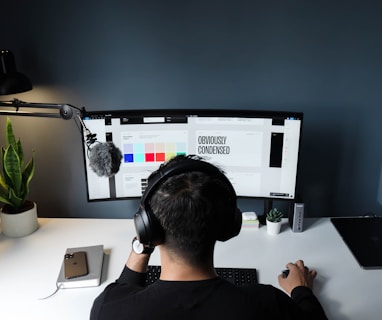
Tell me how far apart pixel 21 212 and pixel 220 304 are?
3.70 ft

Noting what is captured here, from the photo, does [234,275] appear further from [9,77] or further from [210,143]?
[9,77]

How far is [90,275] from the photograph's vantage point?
1565 mm

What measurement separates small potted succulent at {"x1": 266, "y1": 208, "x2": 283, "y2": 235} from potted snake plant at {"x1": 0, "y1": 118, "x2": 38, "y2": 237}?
0.94 m

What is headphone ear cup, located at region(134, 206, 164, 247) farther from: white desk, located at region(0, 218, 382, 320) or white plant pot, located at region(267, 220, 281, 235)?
white plant pot, located at region(267, 220, 281, 235)

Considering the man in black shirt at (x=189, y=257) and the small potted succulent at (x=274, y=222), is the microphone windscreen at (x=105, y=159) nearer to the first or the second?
the man in black shirt at (x=189, y=257)

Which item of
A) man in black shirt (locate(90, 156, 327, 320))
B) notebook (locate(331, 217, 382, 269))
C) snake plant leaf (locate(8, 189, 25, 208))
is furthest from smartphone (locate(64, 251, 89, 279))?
notebook (locate(331, 217, 382, 269))

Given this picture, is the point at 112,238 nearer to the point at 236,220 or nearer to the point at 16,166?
the point at 16,166

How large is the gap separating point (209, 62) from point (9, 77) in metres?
0.77

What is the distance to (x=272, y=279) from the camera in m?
1.58

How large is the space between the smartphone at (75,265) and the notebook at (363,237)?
3.18 ft

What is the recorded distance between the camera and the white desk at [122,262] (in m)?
1.45

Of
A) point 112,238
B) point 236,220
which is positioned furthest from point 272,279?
point 112,238

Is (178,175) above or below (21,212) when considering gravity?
above

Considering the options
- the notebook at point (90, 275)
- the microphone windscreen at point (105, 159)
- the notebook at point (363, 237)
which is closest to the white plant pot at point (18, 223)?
the notebook at point (90, 275)
